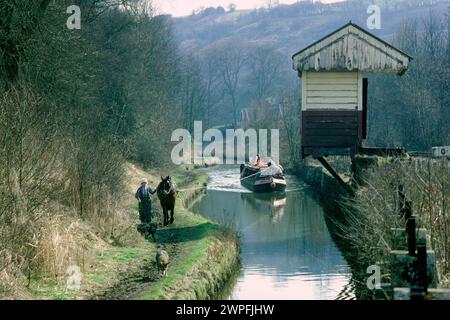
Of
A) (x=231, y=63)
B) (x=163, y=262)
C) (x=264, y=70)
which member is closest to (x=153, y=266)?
(x=163, y=262)

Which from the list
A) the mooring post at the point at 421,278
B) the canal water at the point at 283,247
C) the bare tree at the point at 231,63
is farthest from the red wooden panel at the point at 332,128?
the bare tree at the point at 231,63

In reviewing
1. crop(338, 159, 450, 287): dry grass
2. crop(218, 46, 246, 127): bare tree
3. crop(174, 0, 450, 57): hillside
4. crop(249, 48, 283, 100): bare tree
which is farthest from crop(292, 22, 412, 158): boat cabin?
crop(174, 0, 450, 57): hillside

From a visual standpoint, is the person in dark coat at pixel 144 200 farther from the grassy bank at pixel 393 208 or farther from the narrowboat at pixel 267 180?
the narrowboat at pixel 267 180

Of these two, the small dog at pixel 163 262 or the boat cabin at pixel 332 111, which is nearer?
the small dog at pixel 163 262

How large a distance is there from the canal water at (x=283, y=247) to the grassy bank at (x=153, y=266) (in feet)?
2.90

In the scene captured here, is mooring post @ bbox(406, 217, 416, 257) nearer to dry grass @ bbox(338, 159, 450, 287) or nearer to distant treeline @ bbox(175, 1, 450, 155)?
dry grass @ bbox(338, 159, 450, 287)

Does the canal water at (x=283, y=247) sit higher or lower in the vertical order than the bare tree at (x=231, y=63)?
lower

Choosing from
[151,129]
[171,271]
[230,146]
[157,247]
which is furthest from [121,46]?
[230,146]

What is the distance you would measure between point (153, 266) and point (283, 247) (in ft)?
26.1

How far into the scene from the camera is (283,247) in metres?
22.2

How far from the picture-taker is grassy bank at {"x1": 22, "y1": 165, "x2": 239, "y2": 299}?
12.4 meters

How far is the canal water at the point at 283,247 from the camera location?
1656 cm

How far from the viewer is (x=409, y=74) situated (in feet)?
156

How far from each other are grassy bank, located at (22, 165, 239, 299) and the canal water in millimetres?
885
